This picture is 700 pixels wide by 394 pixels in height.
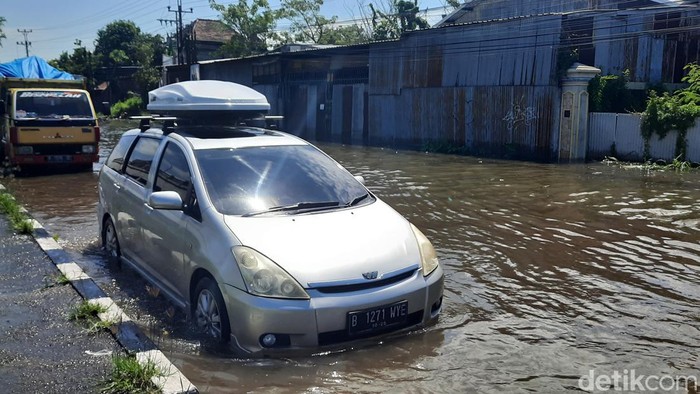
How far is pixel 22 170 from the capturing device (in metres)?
15.4

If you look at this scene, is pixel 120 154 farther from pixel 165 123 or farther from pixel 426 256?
pixel 426 256

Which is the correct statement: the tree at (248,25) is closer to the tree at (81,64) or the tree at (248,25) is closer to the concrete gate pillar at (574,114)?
the tree at (81,64)

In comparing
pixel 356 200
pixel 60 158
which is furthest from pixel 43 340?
pixel 60 158

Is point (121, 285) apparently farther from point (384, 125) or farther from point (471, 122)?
point (384, 125)

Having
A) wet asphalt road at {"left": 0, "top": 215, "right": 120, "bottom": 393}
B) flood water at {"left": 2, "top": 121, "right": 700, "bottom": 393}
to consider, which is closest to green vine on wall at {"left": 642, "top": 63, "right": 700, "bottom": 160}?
flood water at {"left": 2, "top": 121, "right": 700, "bottom": 393}

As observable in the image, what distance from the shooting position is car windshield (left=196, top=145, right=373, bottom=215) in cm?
503

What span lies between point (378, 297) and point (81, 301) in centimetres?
267

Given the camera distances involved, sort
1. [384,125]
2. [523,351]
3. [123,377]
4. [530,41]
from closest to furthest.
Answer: [123,377]
[523,351]
[530,41]
[384,125]

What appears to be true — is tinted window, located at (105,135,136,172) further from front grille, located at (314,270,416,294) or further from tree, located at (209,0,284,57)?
tree, located at (209,0,284,57)

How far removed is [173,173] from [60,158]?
10.7 meters

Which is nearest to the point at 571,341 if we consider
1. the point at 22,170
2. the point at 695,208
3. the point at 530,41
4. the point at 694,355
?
the point at 694,355

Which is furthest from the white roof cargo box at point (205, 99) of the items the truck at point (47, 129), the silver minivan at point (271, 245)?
the truck at point (47, 129)

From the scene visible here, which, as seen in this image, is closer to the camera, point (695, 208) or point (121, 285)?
point (121, 285)

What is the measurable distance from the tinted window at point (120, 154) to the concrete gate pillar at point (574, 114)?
1544cm
